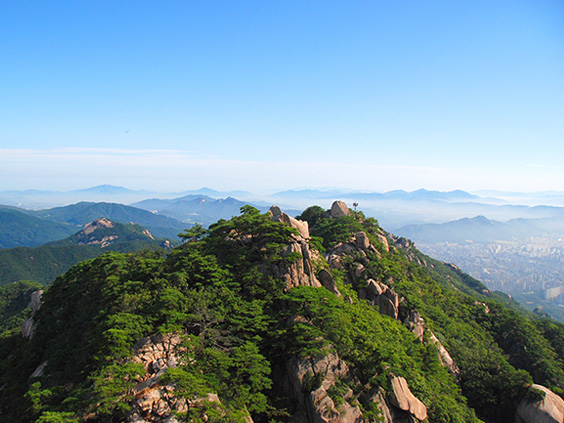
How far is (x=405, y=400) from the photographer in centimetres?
1577

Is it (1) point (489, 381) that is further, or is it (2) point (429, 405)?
(1) point (489, 381)

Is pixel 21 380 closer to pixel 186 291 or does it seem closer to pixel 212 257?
pixel 186 291

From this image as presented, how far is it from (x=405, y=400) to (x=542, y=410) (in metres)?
12.9

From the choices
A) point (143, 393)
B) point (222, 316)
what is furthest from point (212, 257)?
point (143, 393)

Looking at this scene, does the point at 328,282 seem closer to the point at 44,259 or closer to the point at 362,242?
the point at 362,242

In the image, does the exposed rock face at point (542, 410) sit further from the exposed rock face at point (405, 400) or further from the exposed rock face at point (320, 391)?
the exposed rock face at point (320, 391)

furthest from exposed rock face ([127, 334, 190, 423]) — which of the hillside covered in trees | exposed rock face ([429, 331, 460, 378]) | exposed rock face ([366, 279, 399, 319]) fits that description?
exposed rock face ([429, 331, 460, 378])

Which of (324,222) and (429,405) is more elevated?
(324,222)

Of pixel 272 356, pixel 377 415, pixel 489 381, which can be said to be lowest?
pixel 489 381

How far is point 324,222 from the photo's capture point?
42219 mm

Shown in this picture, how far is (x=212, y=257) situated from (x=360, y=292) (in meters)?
15.6

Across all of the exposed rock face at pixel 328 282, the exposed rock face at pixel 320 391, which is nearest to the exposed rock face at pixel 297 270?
the exposed rock face at pixel 328 282

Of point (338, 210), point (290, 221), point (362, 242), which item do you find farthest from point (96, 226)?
point (362, 242)

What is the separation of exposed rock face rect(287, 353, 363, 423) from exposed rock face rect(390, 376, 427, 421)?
264 centimetres
